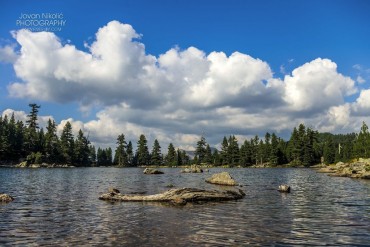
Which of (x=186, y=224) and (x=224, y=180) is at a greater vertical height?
(x=224, y=180)

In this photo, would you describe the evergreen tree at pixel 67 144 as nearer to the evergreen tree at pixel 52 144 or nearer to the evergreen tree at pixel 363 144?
the evergreen tree at pixel 52 144

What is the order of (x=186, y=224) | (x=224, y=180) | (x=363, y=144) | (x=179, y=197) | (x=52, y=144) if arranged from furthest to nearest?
(x=52, y=144)
(x=363, y=144)
(x=224, y=180)
(x=179, y=197)
(x=186, y=224)

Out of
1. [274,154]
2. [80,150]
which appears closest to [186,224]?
[274,154]

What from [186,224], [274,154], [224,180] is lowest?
[186,224]

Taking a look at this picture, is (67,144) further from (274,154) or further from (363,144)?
(363,144)

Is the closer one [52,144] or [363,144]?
[363,144]

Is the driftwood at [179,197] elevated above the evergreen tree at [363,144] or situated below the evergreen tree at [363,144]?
below

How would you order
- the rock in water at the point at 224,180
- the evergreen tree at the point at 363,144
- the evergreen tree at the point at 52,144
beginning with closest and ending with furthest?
the rock in water at the point at 224,180, the evergreen tree at the point at 363,144, the evergreen tree at the point at 52,144

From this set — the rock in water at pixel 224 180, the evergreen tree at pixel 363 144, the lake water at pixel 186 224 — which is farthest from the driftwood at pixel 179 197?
the evergreen tree at pixel 363 144

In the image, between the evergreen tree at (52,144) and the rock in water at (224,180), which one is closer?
the rock in water at (224,180)

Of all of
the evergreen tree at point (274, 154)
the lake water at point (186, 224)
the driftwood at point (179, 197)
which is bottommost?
the lake water at point (186, 224)

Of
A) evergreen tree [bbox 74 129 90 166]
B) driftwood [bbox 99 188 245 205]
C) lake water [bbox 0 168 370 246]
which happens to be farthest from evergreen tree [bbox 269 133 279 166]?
lake water [bbox 0 168 370 246]

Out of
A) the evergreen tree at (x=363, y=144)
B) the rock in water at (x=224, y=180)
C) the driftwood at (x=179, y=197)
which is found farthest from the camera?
the evergreen tree at (x=363, y=144)

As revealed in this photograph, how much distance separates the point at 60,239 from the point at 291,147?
180558 mm
